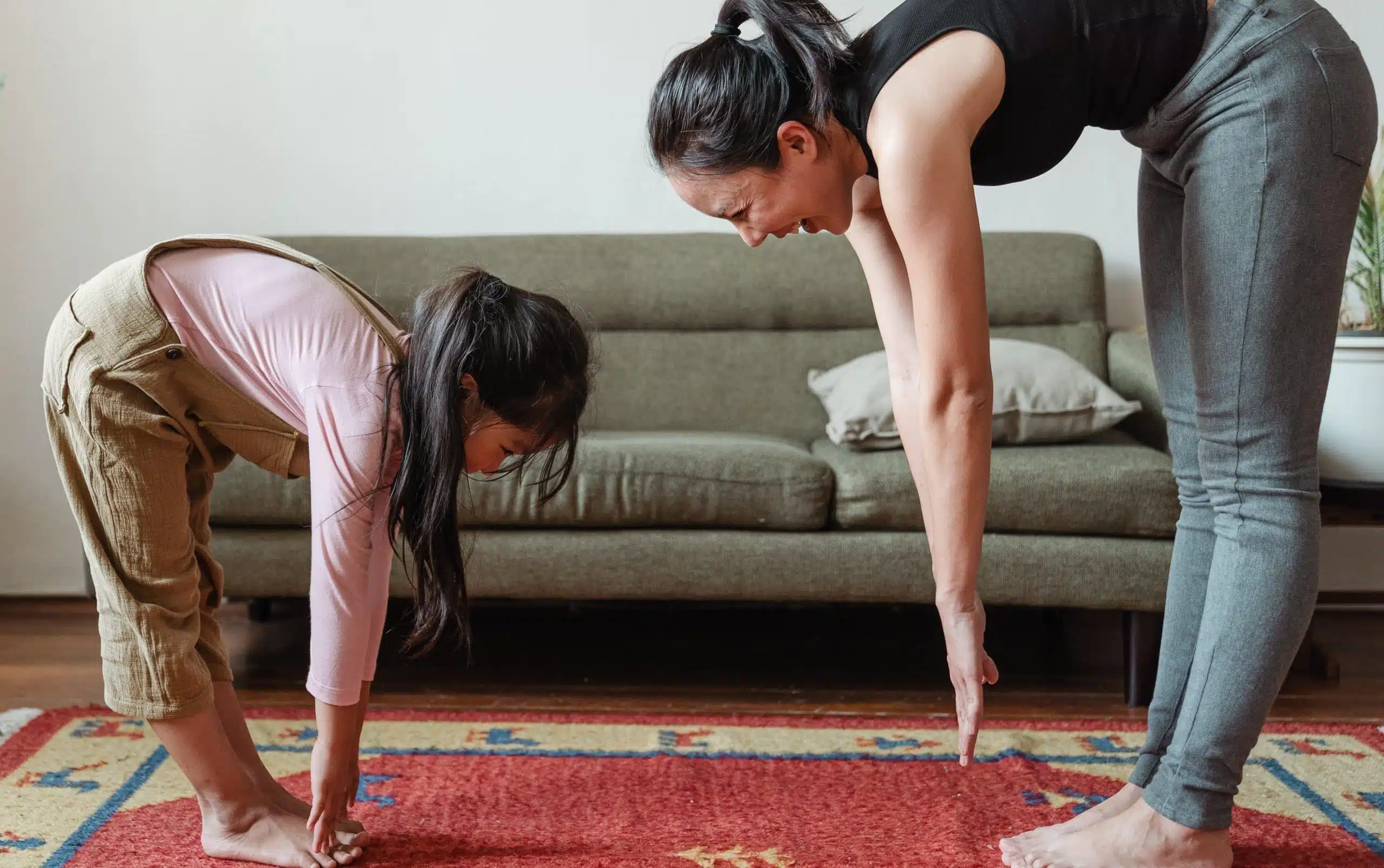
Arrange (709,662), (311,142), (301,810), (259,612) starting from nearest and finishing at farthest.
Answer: (301,810) < (709,662) < (259,612) < (311,142)

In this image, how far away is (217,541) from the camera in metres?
1.90

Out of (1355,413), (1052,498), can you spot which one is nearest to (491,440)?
(1052,498)

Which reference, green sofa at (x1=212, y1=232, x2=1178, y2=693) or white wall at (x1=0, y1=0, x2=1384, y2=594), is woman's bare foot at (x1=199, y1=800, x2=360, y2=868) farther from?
white wall at (x1=0, y1=0, x2=1384, y2=594)

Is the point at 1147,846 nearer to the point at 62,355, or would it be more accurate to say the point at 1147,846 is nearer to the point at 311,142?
the point at 62,355

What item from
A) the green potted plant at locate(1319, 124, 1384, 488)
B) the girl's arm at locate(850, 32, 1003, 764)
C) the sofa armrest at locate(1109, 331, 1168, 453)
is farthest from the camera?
the sofa armrest at locate(1109, 331, 1168, 453)

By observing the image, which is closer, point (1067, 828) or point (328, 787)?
point (328, 787)

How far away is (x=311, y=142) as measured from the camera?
2.67m

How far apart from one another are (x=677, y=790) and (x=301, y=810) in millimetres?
437

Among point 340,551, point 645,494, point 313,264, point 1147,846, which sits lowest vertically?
point 1147,846

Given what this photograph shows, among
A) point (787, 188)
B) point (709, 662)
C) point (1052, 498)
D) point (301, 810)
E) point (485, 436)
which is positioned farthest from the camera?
point (709, 662)

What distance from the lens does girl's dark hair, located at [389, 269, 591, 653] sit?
1.15 meters

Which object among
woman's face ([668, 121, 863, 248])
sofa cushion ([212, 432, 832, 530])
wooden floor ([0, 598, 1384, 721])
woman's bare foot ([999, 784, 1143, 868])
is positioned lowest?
wooden floor ([0, 598, 1384, 721])

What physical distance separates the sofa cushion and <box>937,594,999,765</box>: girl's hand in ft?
2.43

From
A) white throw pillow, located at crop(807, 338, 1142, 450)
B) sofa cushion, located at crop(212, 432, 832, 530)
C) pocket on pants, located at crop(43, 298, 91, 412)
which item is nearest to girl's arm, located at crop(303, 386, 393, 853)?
pocket on pants, located at crop(43, 298, 91, 412)
